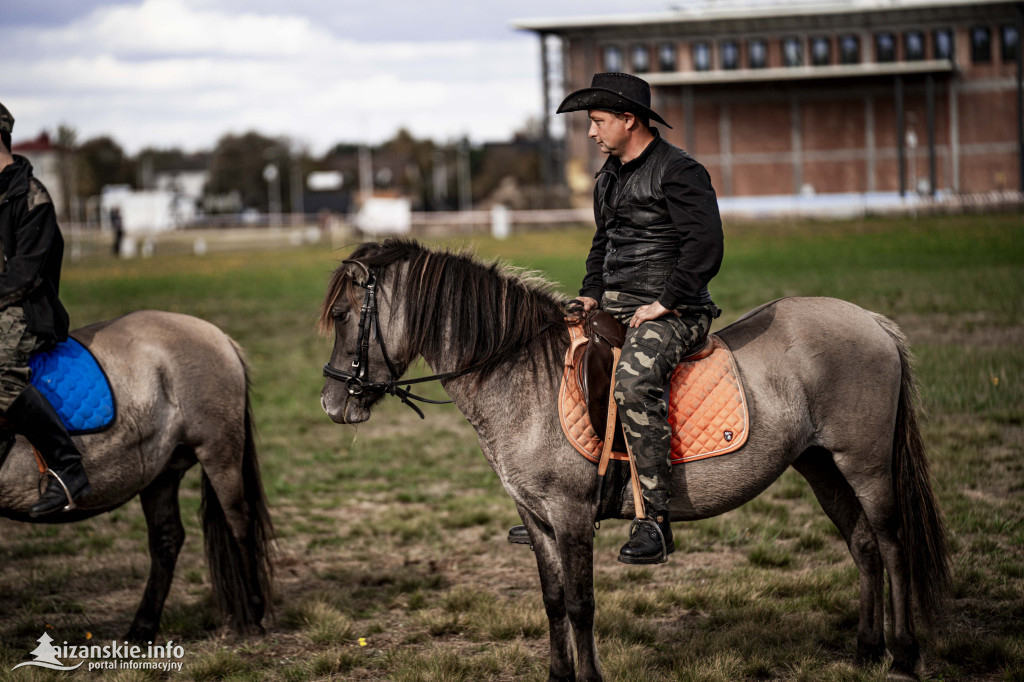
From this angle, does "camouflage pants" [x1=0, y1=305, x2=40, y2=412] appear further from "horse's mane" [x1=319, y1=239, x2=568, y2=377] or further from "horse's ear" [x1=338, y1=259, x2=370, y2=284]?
"horse's ear" [x1=338, y1=259, x2=370, y2=284]

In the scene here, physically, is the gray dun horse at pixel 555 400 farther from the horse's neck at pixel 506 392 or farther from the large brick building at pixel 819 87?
the large brick building at pixel 819 87

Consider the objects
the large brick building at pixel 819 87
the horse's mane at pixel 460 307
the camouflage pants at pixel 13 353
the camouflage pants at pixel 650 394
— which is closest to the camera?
the camouflage pants at pixel 650 394

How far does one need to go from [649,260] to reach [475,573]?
322 centimetres

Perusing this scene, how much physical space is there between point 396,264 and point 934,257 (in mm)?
21958

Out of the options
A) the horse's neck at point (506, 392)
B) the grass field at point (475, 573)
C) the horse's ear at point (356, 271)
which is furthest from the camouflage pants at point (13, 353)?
the horse's neck at point (506, 392)

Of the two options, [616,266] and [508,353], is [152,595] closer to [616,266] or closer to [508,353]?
[508,353]

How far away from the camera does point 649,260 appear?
4.34 metres

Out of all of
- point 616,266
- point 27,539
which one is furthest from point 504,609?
point 27,539

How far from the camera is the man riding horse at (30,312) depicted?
15.8 ft

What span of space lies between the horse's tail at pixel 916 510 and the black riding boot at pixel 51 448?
171 inches

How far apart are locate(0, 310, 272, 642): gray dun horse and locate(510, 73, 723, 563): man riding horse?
2.69m

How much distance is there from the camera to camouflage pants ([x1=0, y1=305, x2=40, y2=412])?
4789 millimetres

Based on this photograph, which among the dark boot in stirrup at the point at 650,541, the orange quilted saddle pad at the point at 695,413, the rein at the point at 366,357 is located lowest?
the dark boot in stirrup at the point at 650,541

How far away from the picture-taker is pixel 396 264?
175 inches
